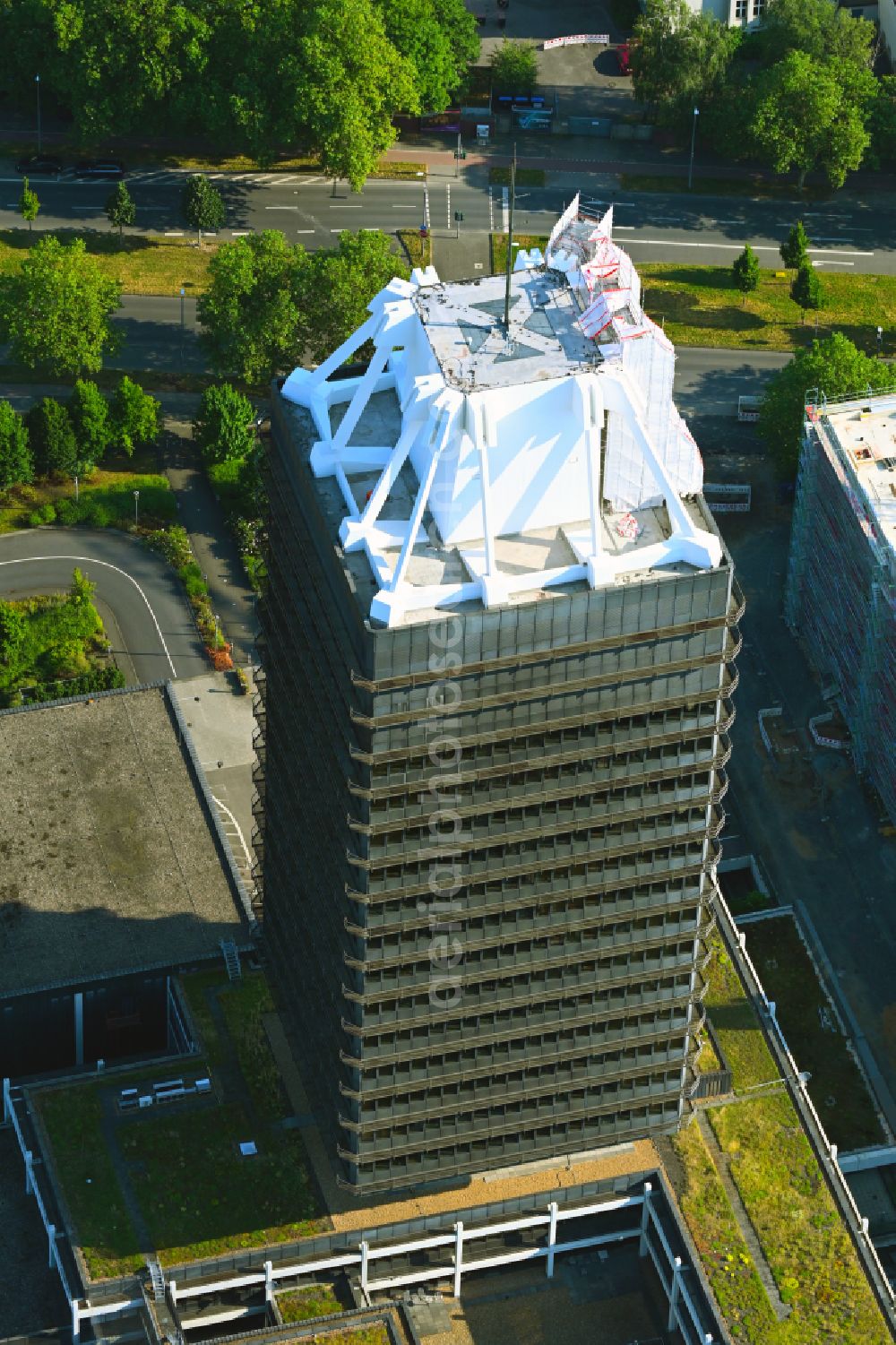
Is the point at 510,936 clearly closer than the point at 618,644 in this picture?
No

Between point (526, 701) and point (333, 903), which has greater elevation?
point (526, 701)

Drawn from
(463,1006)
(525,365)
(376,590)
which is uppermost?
(525,365)

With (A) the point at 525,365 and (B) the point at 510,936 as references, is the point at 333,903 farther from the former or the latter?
(A) the point at 525,365

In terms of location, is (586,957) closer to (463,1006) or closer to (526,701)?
(463,1006)

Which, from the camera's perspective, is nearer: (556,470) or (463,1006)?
(556,470)

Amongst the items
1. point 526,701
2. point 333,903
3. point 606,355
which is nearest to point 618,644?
point 526,701

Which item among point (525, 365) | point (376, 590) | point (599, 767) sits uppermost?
point (525, 365)
